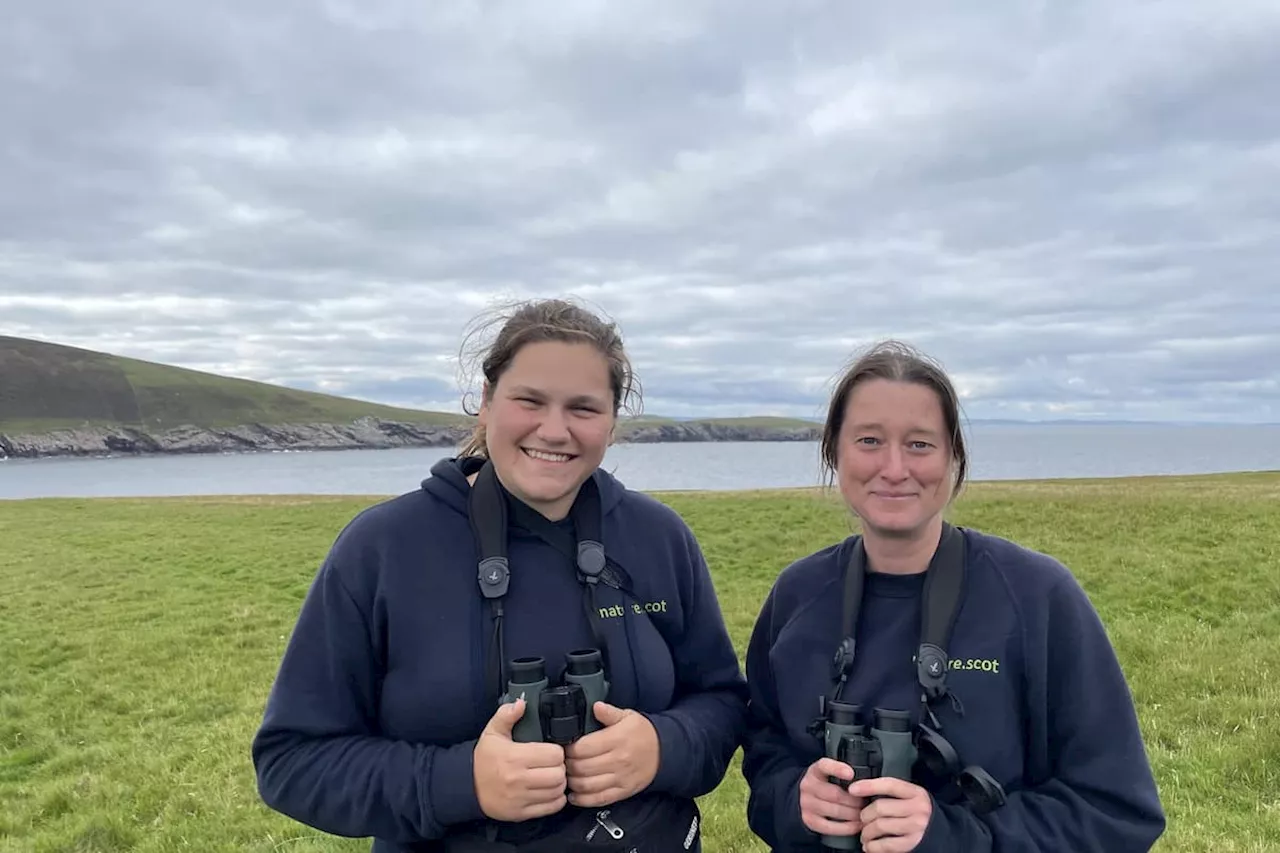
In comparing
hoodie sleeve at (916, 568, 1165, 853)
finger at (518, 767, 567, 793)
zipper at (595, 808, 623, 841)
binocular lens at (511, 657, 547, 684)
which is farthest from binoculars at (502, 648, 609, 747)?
hoodie sleeve at (916, 568, 1165, 853)

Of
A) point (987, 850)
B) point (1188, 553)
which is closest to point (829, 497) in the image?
point (987, 850)

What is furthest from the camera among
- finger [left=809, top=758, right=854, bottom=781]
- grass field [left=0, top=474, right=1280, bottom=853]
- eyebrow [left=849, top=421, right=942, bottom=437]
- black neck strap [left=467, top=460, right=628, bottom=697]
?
grass field [left=0, top=474, right=1280, bottom=853]

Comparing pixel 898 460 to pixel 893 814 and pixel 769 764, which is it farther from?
pixel 769 764

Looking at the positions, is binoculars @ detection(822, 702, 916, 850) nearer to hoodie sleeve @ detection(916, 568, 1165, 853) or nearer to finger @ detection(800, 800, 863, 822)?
finger @ detection(800, 800, 863, 822)

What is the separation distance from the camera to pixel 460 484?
10.3 ft

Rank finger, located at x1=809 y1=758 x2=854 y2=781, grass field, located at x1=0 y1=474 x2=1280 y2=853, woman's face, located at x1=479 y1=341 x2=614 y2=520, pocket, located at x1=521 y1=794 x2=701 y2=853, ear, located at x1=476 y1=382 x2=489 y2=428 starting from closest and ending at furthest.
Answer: finger, located at x1=809 y1=758 x2=854 y2=781 → pocket, located at x1=521 y1=794 x2=701 y2=853 → woman's face, located at x1=479 y1=341 x2=614 y2=520 → ear, located at x1=476 y1=382 x2=489 y2=428 → grass field, located at x1=0 y1=474 x2=1280 y2=853

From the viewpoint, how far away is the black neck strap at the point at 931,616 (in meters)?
2.79

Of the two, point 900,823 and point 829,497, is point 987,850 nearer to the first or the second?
point 900,823

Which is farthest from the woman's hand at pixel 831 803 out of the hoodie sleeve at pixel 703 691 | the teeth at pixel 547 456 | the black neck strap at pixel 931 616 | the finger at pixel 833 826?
the teeth at pixel 547 456

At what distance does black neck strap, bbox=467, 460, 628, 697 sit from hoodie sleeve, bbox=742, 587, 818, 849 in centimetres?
71

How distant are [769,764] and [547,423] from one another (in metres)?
1.58

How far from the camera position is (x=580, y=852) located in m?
2.73

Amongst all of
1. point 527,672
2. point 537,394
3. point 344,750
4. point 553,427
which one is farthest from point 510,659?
point 537,394

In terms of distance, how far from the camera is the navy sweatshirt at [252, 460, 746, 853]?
8.86 ft
